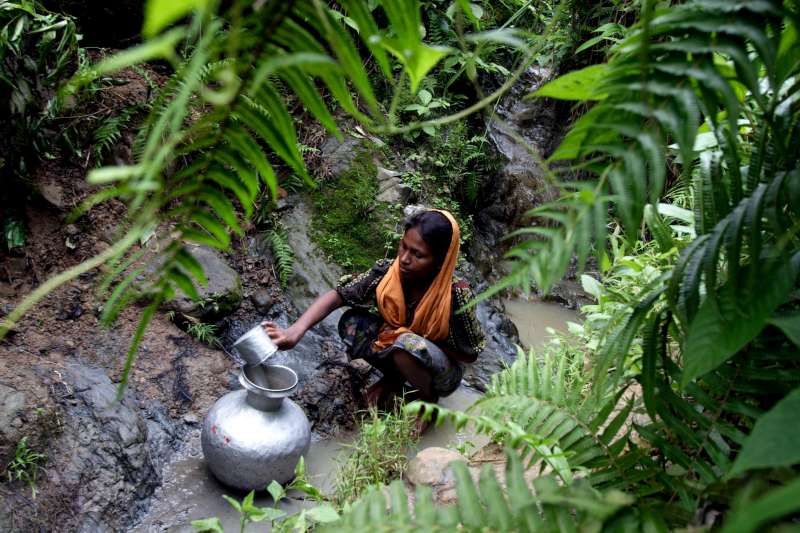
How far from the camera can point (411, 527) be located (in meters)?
0.93

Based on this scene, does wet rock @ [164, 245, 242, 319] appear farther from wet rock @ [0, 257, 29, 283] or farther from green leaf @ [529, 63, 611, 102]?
green leaf @ [529, 63, 611, 102]

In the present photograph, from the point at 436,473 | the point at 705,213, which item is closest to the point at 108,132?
the point at 436,473

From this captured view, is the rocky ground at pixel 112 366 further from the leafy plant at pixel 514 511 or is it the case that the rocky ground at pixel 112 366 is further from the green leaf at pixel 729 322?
the green leaf at pixel 729 322

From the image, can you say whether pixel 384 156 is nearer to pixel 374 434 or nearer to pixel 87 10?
pixel 87 10

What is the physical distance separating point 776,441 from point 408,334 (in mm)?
2665

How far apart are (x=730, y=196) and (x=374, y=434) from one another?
2003mm

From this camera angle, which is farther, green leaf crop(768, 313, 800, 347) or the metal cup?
the metal cup

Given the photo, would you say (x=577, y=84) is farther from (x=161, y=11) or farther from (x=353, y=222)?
(x=353, y=222)

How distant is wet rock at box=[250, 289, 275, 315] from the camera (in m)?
4.05

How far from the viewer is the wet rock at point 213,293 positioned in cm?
359

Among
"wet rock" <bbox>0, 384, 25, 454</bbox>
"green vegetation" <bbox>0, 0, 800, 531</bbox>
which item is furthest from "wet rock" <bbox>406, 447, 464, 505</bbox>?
"wet rock" <bbox>0, 384, 25, 454</bbox>

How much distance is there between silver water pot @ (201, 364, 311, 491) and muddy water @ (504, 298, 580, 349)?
309 centimetres

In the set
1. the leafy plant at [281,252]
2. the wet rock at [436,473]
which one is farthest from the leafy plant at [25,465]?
the leafy plant at [281,252]

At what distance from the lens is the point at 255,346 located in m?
2.49
